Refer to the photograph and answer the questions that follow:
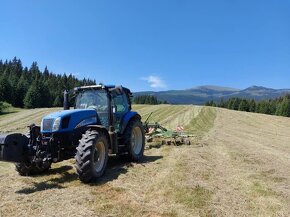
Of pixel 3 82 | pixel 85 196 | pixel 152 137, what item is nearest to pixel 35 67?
pixel 3 82

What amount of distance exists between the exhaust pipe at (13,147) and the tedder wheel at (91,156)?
1175mm

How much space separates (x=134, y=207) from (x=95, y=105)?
4619 mm

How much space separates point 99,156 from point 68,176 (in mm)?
908

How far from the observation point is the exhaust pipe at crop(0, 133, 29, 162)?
773 cm

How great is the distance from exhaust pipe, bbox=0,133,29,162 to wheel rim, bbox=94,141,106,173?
1741mm

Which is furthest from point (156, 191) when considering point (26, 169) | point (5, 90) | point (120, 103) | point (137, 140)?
point (5, 90)

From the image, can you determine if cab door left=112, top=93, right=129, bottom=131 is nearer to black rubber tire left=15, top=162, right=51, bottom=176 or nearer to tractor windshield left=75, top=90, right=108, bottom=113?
tractor windshield left=75, top=90, right=108, bottom=113

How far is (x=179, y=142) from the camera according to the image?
16219 mm

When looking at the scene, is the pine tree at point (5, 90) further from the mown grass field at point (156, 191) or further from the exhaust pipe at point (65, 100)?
the mown grass field at point (156, 191)

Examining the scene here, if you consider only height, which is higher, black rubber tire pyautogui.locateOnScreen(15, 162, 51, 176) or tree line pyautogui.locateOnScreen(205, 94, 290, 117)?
tree line pyautogui.locateOnScreen(205, 94, 290, 117)

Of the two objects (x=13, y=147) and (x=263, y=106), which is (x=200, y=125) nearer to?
(x=13, y=147)

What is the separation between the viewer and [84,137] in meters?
8.73

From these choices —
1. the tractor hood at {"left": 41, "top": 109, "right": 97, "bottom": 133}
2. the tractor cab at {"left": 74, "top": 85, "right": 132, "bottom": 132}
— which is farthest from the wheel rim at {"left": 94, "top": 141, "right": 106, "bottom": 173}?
the tractor cab at {"left": 74, "top": 85, "right": 132, "bottom": 132}

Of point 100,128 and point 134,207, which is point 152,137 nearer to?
point 100,128
